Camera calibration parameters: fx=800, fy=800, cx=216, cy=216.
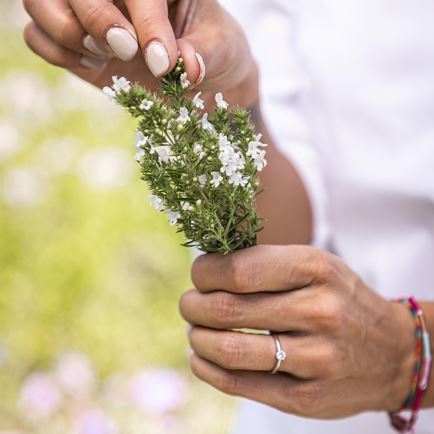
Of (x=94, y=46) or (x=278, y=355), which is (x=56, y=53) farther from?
(x=278, y=355)

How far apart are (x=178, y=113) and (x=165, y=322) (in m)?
2.40

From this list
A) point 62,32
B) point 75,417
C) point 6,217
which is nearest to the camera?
point 62,32

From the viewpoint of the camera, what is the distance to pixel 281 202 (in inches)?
69.3

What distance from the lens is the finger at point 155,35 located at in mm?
1064

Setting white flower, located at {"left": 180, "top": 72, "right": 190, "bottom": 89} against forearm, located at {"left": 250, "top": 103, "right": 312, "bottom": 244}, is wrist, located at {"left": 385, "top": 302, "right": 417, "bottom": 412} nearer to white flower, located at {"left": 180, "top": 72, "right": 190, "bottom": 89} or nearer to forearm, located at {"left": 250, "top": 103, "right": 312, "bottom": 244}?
forearm, located at {"left": 250, "top": 103, "right": 312, "bottom": 244}

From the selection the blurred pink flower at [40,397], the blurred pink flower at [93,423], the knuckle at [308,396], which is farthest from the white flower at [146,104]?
the blurred pink flower at [40,397]

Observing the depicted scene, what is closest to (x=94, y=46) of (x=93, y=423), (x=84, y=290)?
(x=93, y=423)

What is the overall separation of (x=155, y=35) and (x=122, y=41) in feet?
0.15

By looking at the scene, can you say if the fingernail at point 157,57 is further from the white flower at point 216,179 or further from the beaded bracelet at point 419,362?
the beaded bracelet at point 419,362

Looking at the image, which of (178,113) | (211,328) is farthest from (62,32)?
(211,328)

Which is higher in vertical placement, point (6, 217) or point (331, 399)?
point (6, 217)

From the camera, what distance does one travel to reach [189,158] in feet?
3.44

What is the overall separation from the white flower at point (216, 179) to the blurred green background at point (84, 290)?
1.82 meters

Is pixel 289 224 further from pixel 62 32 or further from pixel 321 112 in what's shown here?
pixel 62 32
